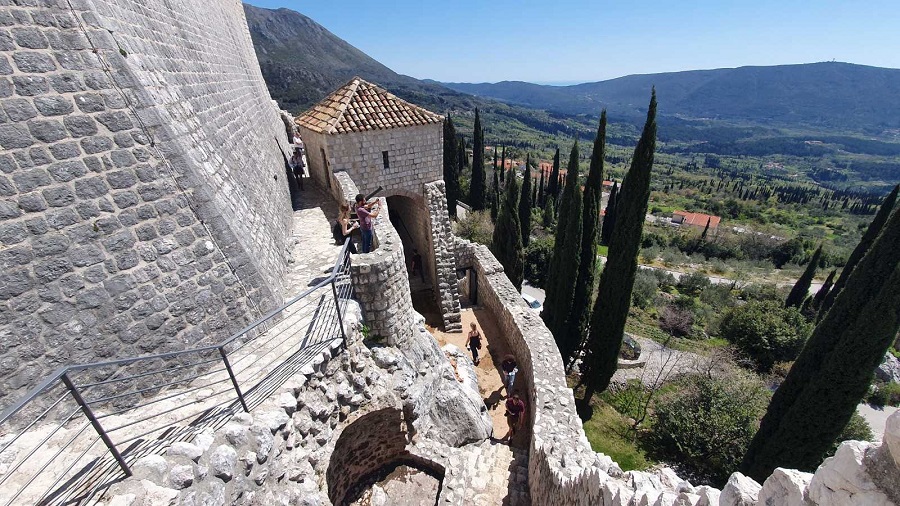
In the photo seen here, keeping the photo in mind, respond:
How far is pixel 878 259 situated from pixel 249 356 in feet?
43.2

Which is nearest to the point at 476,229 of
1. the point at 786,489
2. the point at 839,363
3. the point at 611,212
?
the point at 611,212

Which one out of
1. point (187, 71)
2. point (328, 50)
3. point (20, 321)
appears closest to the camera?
point (20, 321)

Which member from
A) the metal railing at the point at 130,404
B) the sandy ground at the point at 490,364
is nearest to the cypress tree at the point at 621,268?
the sandy ground at the point at 490,364

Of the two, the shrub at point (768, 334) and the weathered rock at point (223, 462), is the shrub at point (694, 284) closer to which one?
the shrub at point (768, 334)

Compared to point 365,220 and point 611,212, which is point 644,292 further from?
point 365,220

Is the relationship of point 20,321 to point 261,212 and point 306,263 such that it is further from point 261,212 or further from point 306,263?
point 306,263

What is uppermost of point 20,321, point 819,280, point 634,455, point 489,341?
point 20,321

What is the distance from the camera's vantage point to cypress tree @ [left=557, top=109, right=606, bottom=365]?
1380 cm

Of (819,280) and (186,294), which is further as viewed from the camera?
(819,280)

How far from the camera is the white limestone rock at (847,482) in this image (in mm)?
1952

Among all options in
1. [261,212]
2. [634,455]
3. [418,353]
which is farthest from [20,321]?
[634,455]

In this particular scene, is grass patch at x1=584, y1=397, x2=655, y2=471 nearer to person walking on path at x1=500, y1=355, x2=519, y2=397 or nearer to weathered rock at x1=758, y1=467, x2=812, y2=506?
person walking on path at x1=500, y1=355, x2=519, y2=397

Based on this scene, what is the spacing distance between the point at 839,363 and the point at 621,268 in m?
5.56

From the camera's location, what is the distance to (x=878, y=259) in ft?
29.0
